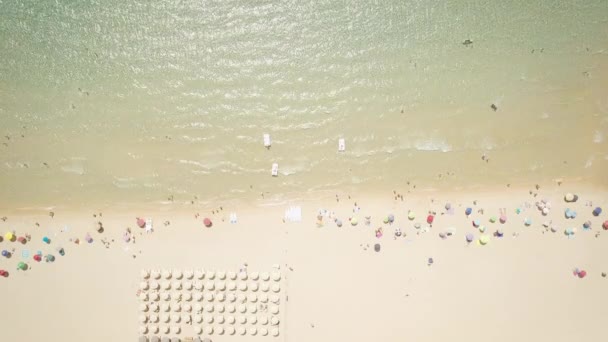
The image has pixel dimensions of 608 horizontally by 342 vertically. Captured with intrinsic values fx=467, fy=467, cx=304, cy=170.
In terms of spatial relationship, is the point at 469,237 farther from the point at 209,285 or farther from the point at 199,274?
the point at 199,274

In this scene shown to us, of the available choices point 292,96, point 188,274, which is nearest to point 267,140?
point 292,96

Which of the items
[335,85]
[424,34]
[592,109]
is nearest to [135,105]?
[335,85]

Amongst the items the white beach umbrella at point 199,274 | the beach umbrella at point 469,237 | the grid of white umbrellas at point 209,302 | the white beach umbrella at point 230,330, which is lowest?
the white beach umbrella at point 230,330

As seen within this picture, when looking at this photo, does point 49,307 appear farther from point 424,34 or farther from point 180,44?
point 424,34

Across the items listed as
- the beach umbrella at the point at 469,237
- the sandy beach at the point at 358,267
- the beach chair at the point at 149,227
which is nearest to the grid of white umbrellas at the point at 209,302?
the sandy beach at the point at 358,267

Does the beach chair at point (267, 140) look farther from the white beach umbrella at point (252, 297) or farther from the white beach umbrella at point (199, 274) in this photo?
the white beach umbrella at point (252, 297)

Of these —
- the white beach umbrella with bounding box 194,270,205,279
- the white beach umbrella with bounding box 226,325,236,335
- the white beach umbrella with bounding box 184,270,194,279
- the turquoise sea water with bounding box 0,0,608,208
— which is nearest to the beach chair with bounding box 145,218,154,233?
the turquoise sea water with bounding box 0,0,608,208

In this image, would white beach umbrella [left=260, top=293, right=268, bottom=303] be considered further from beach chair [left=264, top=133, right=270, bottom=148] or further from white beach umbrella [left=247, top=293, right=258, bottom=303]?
beach chair [left=264, top=133, right=270, bottom=148]
